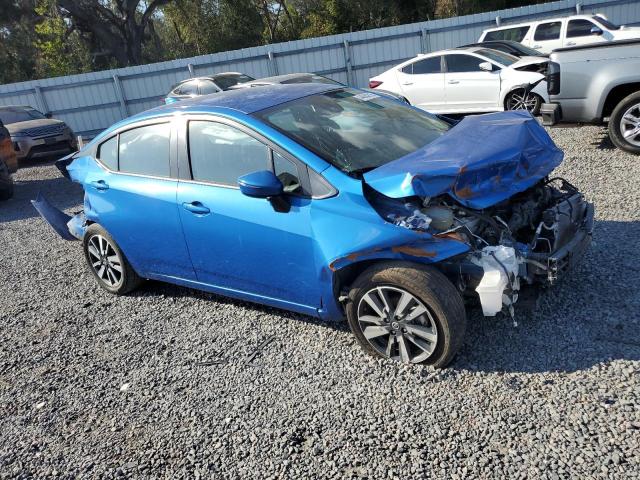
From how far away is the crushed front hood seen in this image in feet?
10.6

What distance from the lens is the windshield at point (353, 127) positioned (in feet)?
12.2

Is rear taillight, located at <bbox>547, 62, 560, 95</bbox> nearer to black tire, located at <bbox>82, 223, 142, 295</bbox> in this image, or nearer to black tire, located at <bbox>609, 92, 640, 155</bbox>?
black tire, located at <bbox>609, 92, 640, 155</bbox>

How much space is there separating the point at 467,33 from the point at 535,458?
58.6 feet

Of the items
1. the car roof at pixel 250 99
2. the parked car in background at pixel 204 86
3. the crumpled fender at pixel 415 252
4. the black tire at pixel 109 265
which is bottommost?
the black tire at pixel 109 265

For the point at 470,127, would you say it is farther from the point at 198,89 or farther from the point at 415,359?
the point at 198,89

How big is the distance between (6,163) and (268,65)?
10448 millimetres

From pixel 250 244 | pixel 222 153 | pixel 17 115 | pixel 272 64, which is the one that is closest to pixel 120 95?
pixel 272 64

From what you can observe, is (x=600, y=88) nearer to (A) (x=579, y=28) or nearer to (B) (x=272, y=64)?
(A) (x=579, y=28)

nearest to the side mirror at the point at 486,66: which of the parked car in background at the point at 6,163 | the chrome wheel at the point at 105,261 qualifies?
the chrome wheel at the point at 105,261

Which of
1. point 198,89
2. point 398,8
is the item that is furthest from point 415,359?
point 398,8

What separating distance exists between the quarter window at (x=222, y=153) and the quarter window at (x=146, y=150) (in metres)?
0.30

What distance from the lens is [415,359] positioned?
3428 mm

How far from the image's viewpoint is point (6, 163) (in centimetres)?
1009

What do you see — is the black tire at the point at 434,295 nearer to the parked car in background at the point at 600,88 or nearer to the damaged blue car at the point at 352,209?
the damaged blue car at the point at 352,209
